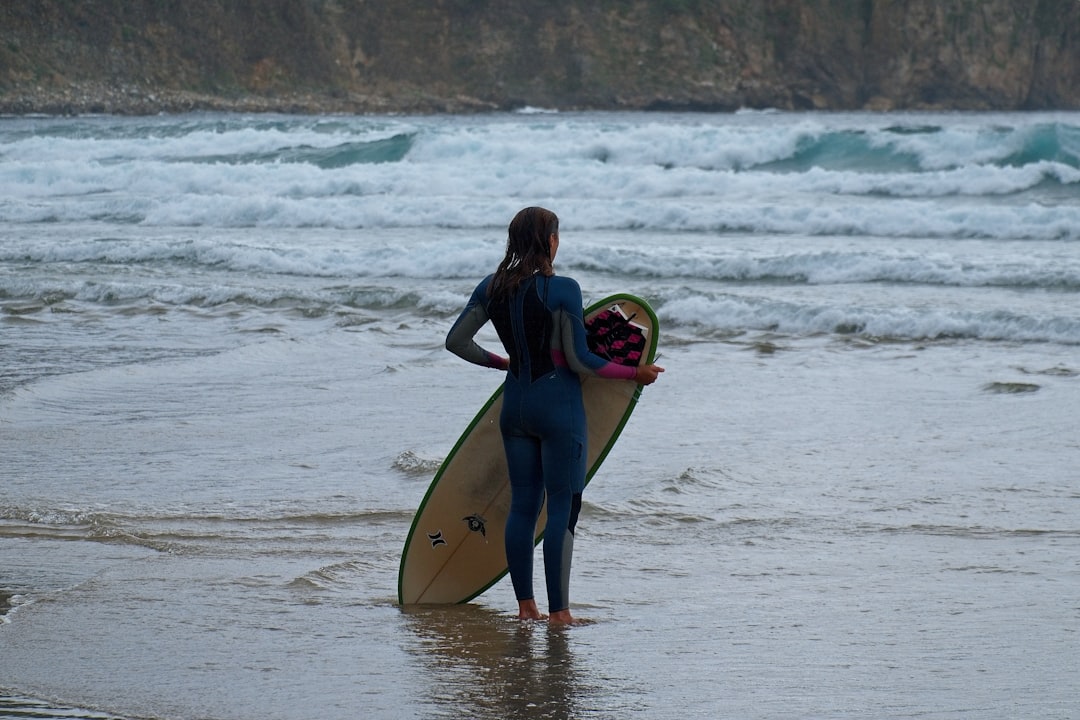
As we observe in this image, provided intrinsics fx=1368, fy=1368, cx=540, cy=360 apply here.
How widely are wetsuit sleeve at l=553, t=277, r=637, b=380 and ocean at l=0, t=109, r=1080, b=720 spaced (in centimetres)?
74

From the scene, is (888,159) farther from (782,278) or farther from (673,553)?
(673,553)

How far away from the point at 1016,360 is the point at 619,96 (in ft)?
232

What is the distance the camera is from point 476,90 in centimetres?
7556

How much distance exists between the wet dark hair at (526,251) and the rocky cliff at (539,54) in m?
59.3

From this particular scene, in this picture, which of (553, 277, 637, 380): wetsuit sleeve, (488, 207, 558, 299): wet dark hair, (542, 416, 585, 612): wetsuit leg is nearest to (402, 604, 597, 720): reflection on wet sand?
(542, 416, 585, 612): wetsuit leg

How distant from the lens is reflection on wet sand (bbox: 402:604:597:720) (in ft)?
10.7

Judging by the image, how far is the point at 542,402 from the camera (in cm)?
386

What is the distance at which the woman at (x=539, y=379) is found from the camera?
12.4 ft

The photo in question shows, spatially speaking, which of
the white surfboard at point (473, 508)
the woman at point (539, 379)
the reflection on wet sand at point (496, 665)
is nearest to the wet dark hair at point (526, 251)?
the woman at point (539, 379)

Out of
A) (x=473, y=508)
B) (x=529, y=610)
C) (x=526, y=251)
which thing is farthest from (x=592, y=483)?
(x=526, y=251)

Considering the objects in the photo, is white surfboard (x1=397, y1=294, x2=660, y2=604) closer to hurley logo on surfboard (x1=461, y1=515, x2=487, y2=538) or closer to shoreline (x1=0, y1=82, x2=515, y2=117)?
hurley logo on surfboard (x1=461, y1=515, x2=487, y2=538)

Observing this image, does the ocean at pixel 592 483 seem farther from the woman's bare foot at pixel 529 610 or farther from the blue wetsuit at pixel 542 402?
the blue wetsuit at pixel 542 402

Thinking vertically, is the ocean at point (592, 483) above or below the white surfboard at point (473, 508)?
below

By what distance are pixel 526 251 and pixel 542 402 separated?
43 cm
